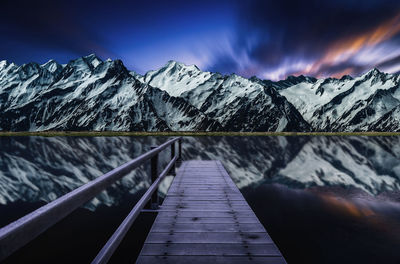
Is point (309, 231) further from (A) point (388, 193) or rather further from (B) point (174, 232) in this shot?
(A) point (388, 193)

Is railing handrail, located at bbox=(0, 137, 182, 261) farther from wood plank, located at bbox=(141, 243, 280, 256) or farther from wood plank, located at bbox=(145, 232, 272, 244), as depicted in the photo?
wood plank, located at bbox=(145, 232, 272, 244)

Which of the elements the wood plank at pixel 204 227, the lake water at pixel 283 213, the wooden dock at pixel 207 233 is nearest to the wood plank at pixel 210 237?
the wooden dock at pixel 207 233

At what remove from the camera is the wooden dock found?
338 cm

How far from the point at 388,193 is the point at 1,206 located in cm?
1789

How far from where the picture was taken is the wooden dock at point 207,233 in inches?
133

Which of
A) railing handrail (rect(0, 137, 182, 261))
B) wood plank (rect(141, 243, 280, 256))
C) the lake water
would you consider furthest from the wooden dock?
railing handrail (rect(0, 137, 182, 261))

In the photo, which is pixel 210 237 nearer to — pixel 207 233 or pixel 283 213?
pixel 207 233

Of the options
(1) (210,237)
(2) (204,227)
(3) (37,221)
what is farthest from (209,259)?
→ (3) (37,221)

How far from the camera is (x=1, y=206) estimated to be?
422 inches

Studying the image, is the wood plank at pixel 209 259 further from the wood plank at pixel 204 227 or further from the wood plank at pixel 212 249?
the wood plank at pixel 204 227

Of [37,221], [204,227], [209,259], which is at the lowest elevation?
[209,259]

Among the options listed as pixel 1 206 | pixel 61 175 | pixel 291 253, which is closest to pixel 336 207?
pixel 291 253

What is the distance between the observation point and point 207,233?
410 centimetres

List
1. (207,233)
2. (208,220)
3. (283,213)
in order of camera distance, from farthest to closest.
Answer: (283,213), (208,220), (207,233)
